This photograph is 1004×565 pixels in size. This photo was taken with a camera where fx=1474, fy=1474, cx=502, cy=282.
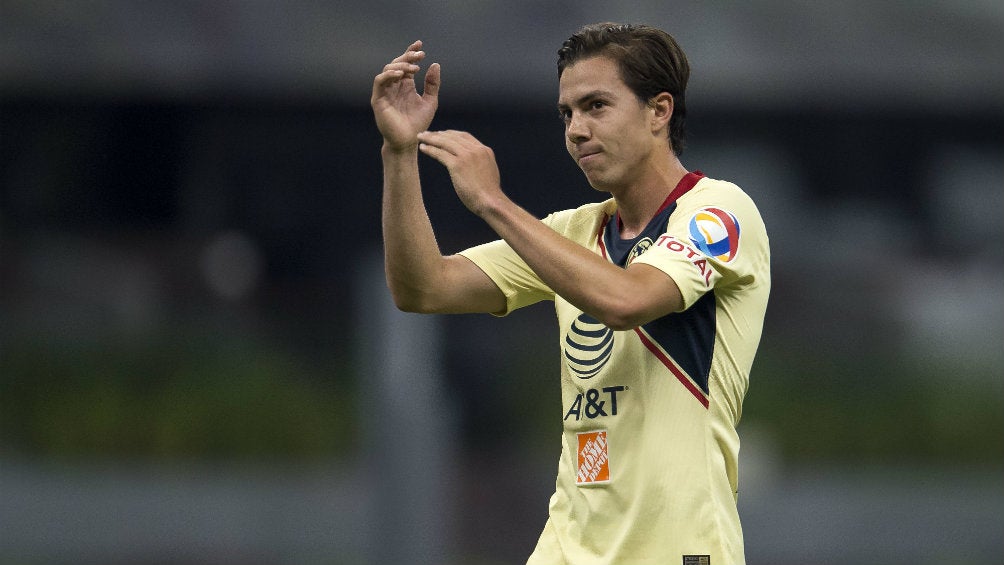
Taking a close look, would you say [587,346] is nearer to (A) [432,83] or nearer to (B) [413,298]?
(B) [413,298]

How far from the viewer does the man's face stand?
4.08 metres

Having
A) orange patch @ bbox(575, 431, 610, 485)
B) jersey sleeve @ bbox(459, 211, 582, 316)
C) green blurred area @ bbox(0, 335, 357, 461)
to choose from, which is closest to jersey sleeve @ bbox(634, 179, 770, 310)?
orange patch @ bbox(575, 431, 610, 485)

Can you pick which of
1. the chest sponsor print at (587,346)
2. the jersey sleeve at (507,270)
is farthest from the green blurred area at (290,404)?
the chest sponsor print at (587,346)

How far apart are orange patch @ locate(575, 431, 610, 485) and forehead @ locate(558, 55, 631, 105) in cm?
94

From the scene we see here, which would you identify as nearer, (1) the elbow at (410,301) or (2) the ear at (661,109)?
(2) the ear at (661,109)

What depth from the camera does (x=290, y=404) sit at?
46.2 ft

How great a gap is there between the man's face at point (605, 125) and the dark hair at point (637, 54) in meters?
0.03

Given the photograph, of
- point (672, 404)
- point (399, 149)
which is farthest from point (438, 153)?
point (672, 404)

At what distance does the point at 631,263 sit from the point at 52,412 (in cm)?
1120

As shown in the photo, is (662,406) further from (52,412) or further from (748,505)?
(52,412)

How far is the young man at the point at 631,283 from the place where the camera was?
375 centimetres

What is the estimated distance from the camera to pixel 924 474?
44.6ft

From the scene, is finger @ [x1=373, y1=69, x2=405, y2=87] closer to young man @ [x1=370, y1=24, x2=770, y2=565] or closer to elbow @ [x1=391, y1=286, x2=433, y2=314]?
young man @ [x1=370, y1=24, x2=770, y2=565]

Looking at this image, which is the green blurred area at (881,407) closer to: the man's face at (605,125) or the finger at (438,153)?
the man's face at (605,125)
